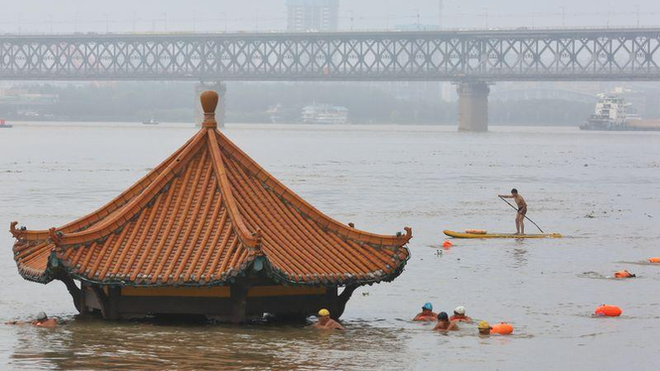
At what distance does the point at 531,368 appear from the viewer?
21.2 metres

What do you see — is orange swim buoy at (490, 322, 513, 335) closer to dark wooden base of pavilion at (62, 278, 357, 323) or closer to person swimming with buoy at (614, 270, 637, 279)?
dark wooden base of pavilion at (62, 278, 357, 323)

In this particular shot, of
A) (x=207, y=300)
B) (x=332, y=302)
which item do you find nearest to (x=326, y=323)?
(x=332, y=302)

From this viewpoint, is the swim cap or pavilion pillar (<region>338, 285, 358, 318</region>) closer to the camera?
pavilion pillar (<region>338, 285, 358, 318</region>)

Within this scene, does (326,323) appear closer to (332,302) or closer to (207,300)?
(332,302)

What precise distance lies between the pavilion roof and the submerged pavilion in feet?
0.06

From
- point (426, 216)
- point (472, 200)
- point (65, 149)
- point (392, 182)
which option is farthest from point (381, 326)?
point (65, 149)

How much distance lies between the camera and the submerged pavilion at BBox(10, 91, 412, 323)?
21.7 metres

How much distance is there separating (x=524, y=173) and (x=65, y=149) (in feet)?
185

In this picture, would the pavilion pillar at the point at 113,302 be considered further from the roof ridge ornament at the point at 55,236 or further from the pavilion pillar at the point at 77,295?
the roof ridge ornament at the point at 55,236

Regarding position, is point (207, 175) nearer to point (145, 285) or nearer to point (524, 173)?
point (145, 285)

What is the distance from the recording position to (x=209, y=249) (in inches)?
858

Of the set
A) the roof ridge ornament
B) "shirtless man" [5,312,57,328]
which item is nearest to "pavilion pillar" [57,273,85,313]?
"shirtless man" [5,312,57,328]

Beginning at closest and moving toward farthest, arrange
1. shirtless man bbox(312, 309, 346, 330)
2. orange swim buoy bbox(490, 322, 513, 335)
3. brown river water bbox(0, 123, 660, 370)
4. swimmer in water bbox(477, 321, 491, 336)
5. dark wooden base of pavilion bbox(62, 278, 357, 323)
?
Result: brown river water bbox(0, 123, 660, 370) < dark wooden base of pavilion bbox(62, 278, 357, 323) < shirtless man bbox(312, 309, 346, 330) < swimmer in water bbox(477, 321, 491, 336) < orange swim buoy bbox(490, 322, 513, 335)

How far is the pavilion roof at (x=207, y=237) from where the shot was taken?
21.6 m
